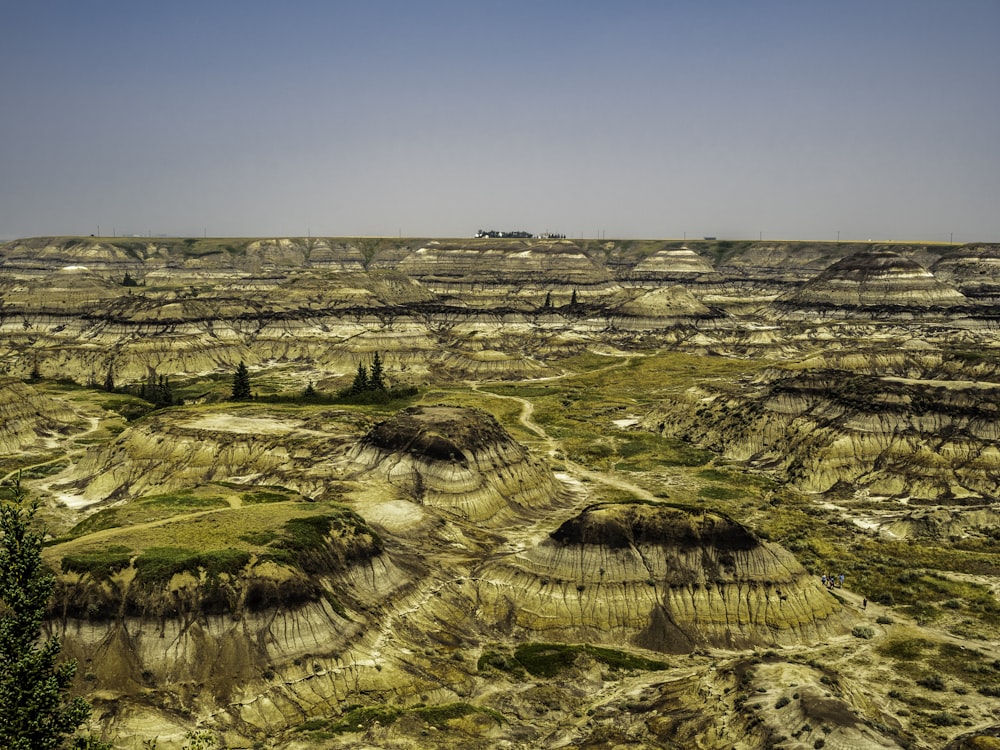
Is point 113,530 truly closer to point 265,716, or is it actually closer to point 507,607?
point 265,716

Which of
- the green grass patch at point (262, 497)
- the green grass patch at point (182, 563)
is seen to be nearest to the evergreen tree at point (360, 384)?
the green grass patch at point (262, 497)

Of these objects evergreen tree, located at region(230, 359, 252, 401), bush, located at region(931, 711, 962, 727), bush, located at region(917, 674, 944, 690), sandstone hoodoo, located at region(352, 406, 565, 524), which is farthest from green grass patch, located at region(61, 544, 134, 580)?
evergreen tree, located at region(230, 359, 252, 401)

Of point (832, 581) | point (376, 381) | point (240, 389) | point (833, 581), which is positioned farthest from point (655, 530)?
point (240, 389)

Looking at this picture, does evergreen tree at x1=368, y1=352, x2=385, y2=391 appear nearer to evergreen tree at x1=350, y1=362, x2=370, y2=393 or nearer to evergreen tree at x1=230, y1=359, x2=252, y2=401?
evergreen tree at x1=350, y1=362, x2=370, y2=393

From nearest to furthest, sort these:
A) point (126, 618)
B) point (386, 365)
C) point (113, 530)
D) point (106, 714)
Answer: point (106, 714)
point (126, 618)
point (113, 530)
point (386, 365)

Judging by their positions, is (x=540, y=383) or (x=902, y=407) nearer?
(x=902, y=407)

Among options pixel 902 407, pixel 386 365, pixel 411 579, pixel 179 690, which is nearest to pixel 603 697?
pixel 411 579

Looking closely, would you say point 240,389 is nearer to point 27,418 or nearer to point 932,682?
point 27,418
